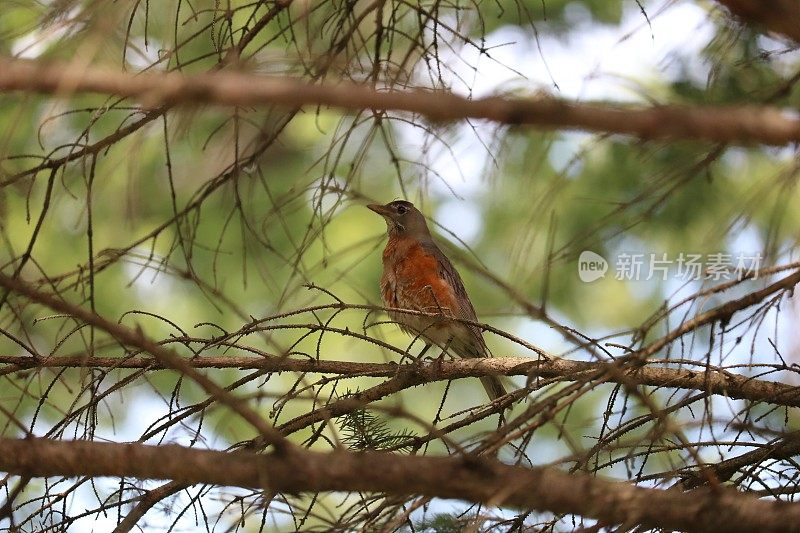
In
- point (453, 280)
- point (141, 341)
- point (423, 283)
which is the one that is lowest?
point (141, 341)

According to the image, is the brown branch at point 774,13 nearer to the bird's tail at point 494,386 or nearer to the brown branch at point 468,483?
the brown branch at point 468,483

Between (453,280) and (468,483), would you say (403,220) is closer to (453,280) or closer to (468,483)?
(453,280)

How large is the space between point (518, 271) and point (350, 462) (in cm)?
47

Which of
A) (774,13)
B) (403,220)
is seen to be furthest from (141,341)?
(403,220)

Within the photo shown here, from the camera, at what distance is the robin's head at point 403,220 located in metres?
5.16

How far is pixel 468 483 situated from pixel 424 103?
721 mm

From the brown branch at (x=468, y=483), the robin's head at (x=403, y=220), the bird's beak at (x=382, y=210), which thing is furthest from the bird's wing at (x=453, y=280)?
the brown branch at (x=468, y=483)

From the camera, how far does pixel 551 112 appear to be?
4.24ft

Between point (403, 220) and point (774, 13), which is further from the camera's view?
point (403, 220)

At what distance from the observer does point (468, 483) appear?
5.65 feet

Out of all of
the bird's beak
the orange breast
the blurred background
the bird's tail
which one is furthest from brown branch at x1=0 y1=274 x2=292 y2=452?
the bird's beak

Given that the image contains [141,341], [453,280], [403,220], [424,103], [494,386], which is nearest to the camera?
[424,103]

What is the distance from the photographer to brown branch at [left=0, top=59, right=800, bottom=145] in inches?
49.2

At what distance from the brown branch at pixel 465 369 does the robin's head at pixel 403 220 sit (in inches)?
76.0
